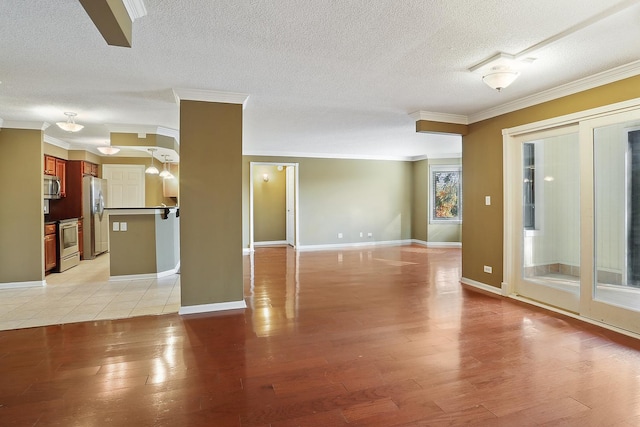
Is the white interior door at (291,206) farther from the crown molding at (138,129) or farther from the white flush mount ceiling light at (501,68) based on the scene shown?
the white flush mount ceiling light at (501,68)

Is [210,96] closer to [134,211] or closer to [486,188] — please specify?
[134,211]

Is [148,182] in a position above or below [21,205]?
above

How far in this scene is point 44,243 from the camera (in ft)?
17.3

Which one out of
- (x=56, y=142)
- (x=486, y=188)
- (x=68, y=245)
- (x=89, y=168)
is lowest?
(x=68, y=245)

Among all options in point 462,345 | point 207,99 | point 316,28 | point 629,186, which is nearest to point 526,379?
point 462,345

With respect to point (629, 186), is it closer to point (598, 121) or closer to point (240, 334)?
point (598, 121)

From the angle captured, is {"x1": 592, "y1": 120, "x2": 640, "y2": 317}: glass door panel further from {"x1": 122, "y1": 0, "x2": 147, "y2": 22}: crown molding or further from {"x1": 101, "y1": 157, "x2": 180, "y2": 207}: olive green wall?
{"x1": 101, "y1": 157, "x2": 180, "y2": 207}: olive green wall

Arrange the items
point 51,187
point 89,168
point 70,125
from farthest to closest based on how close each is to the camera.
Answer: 1. point 89,168
2. point 51,187
3. point 70,125

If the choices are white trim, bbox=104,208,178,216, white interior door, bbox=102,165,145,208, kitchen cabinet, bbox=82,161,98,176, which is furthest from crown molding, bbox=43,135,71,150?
white trim, bbox=104,208,178,216

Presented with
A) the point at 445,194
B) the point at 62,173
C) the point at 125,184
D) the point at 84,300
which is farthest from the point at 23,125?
the point at 445,194

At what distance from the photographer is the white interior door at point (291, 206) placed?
884cm

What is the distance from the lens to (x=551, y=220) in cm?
405

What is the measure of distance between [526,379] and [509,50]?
100 inches

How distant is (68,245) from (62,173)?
1.71 m
